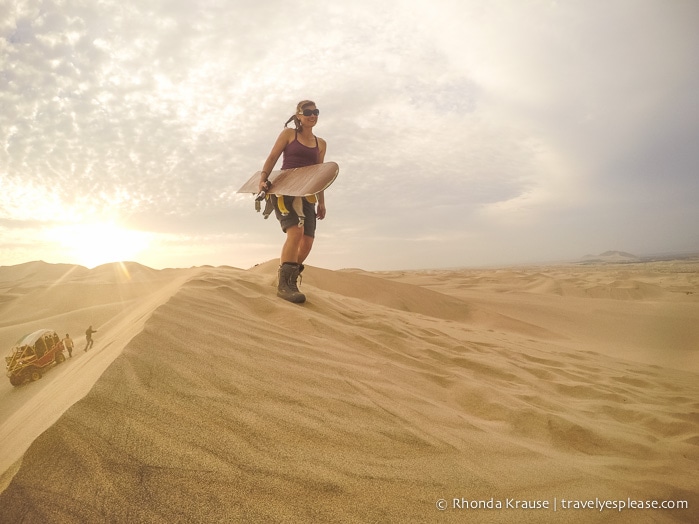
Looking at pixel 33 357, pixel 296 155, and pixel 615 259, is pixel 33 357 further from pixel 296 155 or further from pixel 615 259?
pixel 615 259

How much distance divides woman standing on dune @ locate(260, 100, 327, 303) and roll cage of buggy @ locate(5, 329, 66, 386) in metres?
1.64

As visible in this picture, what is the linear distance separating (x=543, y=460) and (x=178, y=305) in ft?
6.44

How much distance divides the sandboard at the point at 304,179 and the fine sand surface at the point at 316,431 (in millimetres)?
1016

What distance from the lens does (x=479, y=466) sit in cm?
113

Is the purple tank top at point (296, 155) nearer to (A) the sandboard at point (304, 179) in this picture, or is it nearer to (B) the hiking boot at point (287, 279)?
(A) the sandboard at point (304, 179)

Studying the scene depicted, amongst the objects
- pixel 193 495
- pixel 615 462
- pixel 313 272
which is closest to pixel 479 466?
pixel 615 462

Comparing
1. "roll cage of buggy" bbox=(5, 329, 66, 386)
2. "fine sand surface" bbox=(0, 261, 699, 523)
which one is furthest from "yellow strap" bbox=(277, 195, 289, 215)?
"roll cage of buggy" bbox=(5, 329, 66, 386)

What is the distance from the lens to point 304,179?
322 centimetres

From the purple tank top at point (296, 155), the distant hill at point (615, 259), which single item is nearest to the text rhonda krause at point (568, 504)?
the purple tank top at point (296, 155)

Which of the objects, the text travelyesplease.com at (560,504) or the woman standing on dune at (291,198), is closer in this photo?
the text travelyesplease.com at (560,504)

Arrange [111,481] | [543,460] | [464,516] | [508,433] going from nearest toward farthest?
[111,481] → [464,516] → [543,460] → [508,433]

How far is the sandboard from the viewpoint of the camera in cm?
302

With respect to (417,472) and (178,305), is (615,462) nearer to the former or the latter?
(417,472)

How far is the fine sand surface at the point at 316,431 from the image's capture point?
808mm
